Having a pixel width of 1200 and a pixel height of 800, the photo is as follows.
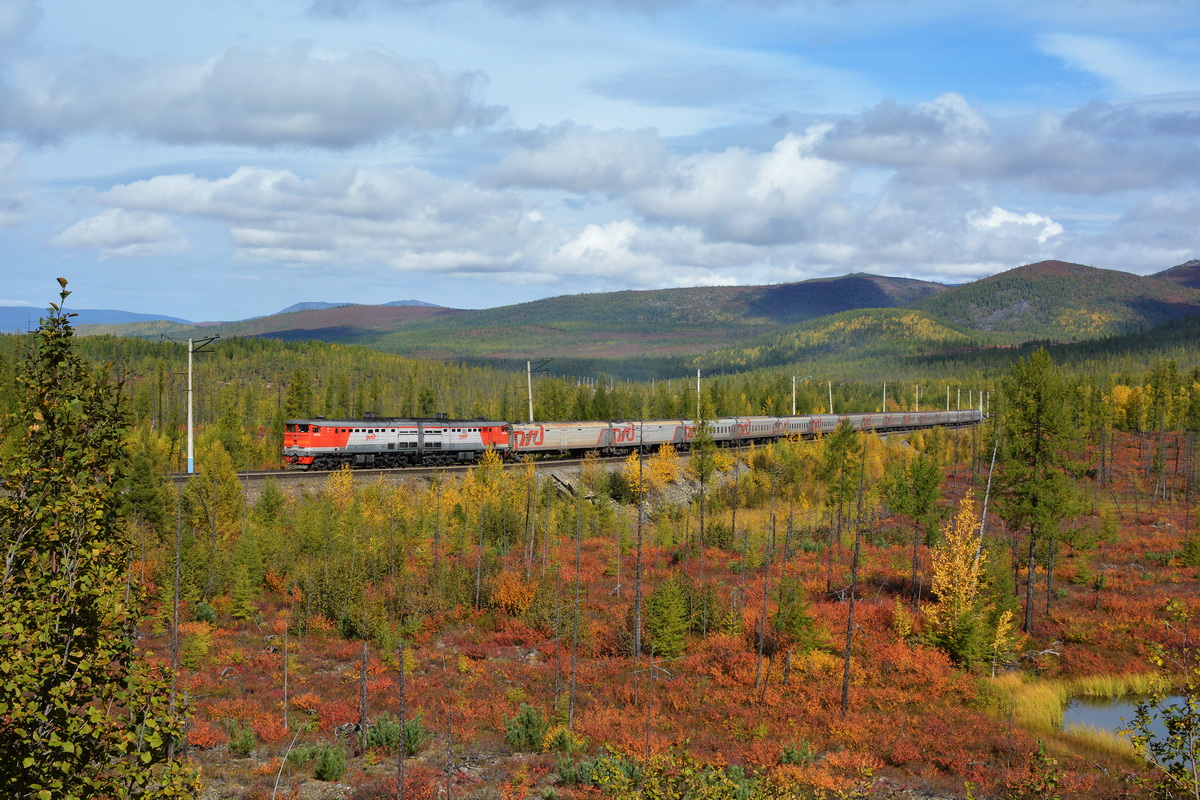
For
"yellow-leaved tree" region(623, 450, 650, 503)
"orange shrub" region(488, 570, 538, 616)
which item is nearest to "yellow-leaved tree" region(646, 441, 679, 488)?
"yellow-leaved tree" region(623, 450, 650, 503)

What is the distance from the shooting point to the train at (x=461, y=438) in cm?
6406

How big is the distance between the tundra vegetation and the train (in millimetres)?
4781

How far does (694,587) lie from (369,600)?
65.5 feet

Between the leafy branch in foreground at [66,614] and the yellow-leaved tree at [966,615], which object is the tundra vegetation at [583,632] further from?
the yellow-leaved tree at [966,615]

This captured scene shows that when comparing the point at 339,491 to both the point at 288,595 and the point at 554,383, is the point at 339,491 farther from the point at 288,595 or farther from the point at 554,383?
the point at 554,383

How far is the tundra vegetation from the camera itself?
35.1 feet

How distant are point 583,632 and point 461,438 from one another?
30.6 metres

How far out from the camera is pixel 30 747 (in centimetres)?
861

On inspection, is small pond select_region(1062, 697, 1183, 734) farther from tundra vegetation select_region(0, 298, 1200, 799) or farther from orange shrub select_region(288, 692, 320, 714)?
orange shrub select_region(288, 692, 320, 714)

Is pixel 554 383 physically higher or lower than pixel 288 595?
higher

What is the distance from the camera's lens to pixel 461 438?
71.1 metres

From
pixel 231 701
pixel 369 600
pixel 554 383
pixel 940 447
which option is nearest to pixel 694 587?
pixel 369 600

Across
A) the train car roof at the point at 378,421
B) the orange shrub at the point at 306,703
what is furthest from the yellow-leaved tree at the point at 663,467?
the orange shrub at the point at 306,703

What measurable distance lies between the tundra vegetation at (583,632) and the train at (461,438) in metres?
4.78
